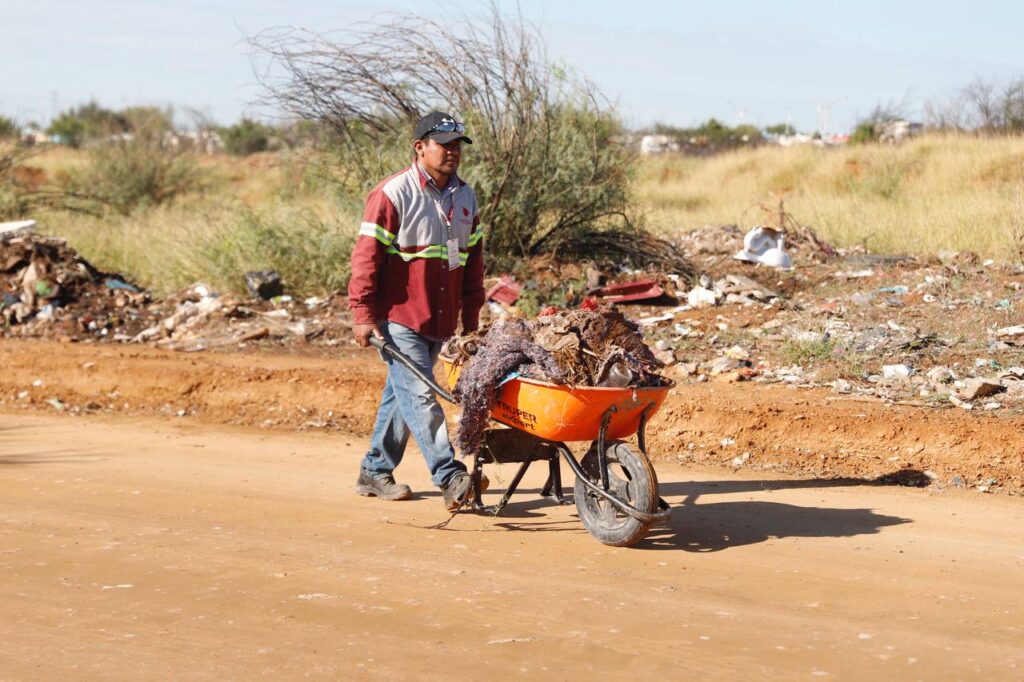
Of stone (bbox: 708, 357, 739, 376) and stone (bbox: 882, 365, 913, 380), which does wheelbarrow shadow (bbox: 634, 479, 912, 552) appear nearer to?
stone (bbox: 882, 365, 913, 380)

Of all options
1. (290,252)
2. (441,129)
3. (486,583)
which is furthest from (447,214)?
(290,252)

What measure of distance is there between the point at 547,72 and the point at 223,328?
15.4 ft

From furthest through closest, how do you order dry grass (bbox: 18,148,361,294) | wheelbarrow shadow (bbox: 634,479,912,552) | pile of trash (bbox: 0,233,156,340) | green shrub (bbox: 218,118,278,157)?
green shrub (bbox: 218,118,278,157) → dry grass (bbox: 18,148,361,294) → pile of trash (bbox: 0,233,156,340) → wheelbarrow shadow (bbox: 634,479,912,552)

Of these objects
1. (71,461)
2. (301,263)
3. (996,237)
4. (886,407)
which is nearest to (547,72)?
(301,263)

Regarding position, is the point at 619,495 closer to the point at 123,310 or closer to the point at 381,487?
the point at 381,487

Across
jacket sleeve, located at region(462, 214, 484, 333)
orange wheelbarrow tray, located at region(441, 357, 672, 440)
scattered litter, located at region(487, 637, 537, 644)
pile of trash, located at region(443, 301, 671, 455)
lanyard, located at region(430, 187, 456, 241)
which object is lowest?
scattered litter, located at region(487, 637, 537, 644)

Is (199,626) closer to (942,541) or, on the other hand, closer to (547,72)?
(942,541)

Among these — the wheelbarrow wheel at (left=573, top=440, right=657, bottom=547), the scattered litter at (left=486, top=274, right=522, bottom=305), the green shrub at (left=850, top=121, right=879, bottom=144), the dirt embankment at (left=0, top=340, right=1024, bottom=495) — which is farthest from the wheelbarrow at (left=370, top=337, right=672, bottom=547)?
the green shrub at (left=850, top=121, right=879, bottom=144)

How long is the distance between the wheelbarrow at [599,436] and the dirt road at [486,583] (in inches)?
6.8

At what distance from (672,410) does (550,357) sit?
137 inches

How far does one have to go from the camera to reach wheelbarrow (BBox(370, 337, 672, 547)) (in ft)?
18.1

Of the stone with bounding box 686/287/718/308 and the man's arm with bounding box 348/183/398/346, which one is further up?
the man's arm with bounding box 348/183/398/346

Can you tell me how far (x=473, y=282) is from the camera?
6605mm

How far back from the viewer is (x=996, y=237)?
14328mm
